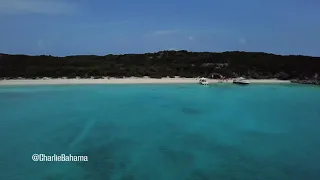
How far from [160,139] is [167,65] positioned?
143ft

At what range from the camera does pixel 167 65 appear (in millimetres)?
56938

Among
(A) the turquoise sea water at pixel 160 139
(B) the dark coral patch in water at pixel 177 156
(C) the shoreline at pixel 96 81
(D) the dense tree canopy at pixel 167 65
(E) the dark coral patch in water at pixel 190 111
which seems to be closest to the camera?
(A) the turquoise sea water at pixel 160 139

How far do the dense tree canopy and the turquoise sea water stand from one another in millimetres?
23390

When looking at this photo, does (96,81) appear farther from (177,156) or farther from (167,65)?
(177,156)

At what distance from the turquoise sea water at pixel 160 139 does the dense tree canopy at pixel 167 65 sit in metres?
23.4

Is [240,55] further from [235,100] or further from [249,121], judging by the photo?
[249,121]

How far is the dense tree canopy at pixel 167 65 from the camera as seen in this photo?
48688 millimetres

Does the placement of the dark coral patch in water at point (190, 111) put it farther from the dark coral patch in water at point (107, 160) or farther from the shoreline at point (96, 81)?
the shoreline at point (96, 81)

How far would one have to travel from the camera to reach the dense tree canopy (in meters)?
48.7

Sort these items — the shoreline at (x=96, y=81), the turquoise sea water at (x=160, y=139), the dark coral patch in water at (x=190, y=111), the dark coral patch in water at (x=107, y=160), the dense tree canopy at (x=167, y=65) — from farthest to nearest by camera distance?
the dense tree canopy at (x=167, y=65)
the shoreline at (x=96, y=81)
the dark coral patch in water at (x=190, y=111)
the turquoise sea water at (x=160, y=139)
the dark coral patch in water at (x=107, y=160)

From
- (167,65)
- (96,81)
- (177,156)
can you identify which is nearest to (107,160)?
(177,156)
